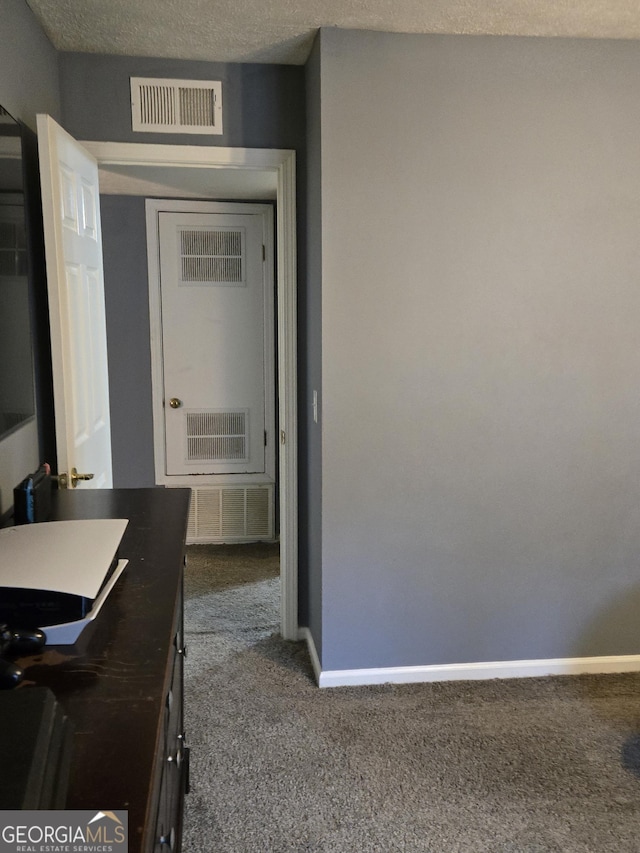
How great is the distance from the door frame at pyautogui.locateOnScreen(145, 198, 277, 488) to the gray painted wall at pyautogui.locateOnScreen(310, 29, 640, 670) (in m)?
1.56

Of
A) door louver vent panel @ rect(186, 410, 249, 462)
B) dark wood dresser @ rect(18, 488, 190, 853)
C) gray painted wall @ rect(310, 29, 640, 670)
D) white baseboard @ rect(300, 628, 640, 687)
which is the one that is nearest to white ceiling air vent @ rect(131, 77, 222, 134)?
gray painted wall @ rect(310, 29, 640, 670)

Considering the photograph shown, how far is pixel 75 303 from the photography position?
234 cm

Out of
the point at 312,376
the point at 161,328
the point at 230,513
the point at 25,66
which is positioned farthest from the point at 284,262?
the point at 230,513

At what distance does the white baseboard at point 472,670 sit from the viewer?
270 cm

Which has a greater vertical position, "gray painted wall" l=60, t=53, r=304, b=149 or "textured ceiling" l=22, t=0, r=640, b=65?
"textured ceiling" l=22, t=0, r=640, b=65

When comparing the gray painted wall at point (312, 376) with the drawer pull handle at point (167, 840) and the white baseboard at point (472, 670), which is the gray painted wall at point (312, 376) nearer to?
the white baseboard at point (472, 670)

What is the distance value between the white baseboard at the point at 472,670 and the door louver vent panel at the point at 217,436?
5.47 feet

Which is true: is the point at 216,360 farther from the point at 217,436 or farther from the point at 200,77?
the point at 200,77

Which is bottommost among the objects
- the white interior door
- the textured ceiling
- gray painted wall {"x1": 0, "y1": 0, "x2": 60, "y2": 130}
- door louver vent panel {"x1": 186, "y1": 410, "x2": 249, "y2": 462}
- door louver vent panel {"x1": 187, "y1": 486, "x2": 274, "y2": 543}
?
door louver vent panel {"x1": 187, "y1": 486, "x2": 274, "y2": 543}

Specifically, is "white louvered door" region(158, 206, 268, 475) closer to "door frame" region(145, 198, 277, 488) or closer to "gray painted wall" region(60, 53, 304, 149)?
"door frame" region(145, 198, 277, 488)

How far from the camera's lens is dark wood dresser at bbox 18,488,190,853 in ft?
2.64

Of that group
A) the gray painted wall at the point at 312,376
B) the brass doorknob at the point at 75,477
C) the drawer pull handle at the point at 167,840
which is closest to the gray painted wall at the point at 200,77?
the gray painted wall at the point at 312,376

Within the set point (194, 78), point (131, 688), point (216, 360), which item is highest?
point (194, 78)

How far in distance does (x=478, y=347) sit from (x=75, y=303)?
56.6 inches
